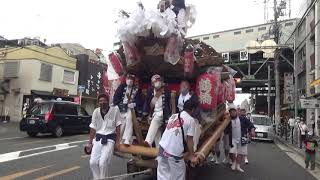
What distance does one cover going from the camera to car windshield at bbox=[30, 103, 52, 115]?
21.6 meters

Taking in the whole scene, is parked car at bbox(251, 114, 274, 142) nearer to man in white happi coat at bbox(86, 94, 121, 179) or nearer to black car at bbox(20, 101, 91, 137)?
black car at bbox(20, 101, 91, 137)

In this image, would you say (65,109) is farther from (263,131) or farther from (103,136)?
(103,136)

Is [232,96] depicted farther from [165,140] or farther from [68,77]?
[68,77]

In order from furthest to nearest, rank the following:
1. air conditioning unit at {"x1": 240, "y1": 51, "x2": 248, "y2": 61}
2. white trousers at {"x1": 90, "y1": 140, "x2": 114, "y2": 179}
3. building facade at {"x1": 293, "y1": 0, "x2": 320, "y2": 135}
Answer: air conditioning unit at {"x1": 240, "y1": 51, "x2": 248, "y2": 61} → building facade at {"x1": 293, "y1": 0, "x2": 320, "y2": 135} → white trousers at {"x1": 90, "y1": 140, "x2": 114, "y2": 179}

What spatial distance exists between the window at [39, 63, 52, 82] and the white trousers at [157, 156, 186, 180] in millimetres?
32198

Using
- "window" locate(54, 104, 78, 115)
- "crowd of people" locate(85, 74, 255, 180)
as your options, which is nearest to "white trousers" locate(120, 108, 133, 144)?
"crowd of people" locate(85, 74, 255, 180)

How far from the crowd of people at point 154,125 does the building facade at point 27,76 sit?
28248mm

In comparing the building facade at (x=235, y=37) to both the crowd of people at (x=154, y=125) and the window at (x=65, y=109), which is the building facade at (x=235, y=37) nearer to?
the window at (x=65, y=109)

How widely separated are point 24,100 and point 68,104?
49.4ft

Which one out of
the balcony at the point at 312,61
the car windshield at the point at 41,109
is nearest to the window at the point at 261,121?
the balcony at the point at 312,61

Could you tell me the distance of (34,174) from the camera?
34.0 feet

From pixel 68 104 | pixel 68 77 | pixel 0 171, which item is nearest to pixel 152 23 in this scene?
pixel 0 171

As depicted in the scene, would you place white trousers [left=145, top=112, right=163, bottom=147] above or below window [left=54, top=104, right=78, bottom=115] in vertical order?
below

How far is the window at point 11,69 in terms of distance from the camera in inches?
1469
